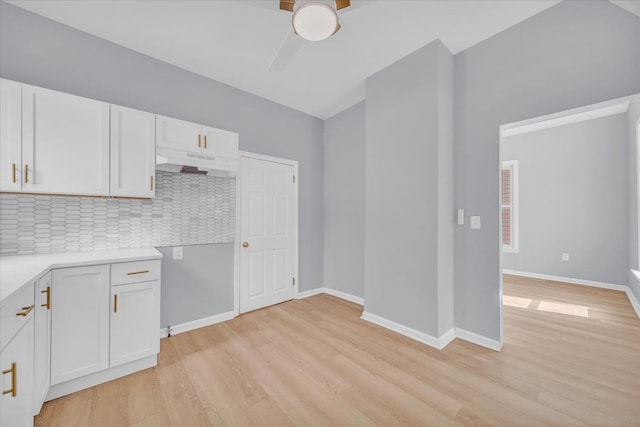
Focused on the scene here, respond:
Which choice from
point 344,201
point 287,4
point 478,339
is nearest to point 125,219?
point 287,4

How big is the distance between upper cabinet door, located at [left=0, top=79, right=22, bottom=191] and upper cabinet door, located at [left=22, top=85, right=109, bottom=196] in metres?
0.02

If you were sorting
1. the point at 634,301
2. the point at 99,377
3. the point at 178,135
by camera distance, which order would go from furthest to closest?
1. the point at 634,301
2. the point at 178,135
3. the point at 99,377

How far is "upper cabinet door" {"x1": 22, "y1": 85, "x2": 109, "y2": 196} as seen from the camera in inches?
70.0

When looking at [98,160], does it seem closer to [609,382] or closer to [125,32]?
[125,32]

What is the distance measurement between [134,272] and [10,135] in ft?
3.98

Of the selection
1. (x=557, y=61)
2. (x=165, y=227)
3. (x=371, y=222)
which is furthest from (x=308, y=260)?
(x=557, y=61)

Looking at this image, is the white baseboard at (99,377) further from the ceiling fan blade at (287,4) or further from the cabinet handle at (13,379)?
the ceiling fan blade at (287,4)

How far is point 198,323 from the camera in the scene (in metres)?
2.81

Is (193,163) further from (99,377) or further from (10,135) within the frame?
(99,377)

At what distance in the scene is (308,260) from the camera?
3977mm

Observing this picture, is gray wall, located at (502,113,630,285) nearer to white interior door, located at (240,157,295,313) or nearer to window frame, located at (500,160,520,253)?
window frame, located at (500,160,520,253)

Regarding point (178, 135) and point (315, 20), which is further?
point (178, 135)

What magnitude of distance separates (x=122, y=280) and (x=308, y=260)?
8.07ft

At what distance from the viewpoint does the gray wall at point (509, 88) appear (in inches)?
70.9
